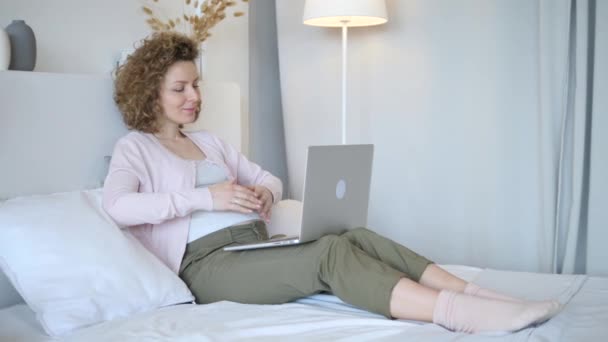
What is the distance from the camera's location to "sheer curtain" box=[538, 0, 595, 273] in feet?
9.10

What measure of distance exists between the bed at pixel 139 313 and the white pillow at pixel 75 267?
1.5 inches

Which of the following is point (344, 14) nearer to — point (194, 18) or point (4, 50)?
point (194, 18)

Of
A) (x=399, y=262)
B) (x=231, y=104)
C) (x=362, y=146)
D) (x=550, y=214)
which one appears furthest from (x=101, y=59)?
(x=550, y=214)

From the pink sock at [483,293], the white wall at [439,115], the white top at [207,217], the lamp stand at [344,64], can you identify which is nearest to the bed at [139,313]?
the pink sock at [483,293]

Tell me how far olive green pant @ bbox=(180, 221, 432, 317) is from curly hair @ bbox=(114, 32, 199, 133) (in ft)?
1.54

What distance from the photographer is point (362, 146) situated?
203 cm

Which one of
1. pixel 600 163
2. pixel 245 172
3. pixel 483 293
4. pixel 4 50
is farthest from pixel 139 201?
pixel 600 163

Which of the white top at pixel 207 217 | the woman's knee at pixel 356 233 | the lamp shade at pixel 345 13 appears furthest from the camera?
the lamp shade at pixel 345 13

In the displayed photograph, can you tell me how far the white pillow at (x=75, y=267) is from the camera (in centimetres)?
175

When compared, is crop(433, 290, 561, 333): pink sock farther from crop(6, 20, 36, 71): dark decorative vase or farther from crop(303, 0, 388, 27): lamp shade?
crop(303, 0, 388, 27): lamp shade

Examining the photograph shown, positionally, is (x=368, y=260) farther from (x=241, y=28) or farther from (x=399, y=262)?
(x=241, y=28)

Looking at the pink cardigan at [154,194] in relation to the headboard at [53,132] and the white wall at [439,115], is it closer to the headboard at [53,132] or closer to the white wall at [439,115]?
the headboard at [53,132]

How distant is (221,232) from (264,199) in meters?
0.23

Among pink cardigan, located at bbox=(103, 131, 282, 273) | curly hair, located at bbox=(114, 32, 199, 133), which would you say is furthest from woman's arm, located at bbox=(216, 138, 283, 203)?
curly hair, located at bbox=(114, 32, 199, 133)
